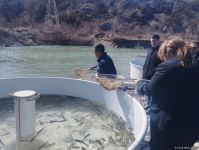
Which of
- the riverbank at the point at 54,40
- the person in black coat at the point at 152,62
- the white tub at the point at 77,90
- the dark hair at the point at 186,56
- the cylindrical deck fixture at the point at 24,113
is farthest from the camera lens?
the riverbank at the point at 54,40

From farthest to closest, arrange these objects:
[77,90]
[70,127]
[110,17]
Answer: [110,17], [77,90], [70,127]

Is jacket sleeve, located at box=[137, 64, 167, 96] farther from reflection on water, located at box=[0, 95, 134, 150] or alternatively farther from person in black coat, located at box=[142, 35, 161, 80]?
person in black coat, located at box=[142, 35, 161, 80]

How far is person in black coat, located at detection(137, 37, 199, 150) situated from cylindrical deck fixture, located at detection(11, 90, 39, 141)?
4.72 ft

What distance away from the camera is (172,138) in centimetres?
246

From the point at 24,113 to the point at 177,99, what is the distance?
1.65 metres

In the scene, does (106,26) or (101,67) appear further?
(106,26)

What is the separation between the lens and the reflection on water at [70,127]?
11.7ft

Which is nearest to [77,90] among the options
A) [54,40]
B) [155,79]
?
[155,79]

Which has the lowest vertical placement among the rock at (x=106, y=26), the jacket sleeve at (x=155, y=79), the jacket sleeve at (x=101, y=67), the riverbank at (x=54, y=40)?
the riverbank at (x=54, y=40)

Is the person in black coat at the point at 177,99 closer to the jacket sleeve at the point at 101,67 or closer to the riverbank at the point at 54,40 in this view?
the jacket sleeve at the point at 101,67

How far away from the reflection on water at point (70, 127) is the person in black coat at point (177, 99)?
98 centimetres

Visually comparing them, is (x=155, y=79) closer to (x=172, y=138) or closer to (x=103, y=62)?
(x=172, y=138)

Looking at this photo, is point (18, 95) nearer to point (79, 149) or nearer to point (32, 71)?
point (79, 149)

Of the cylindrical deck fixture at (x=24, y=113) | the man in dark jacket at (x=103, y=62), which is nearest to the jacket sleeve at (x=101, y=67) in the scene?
the man in dark jacket at (x=103, y=62)
